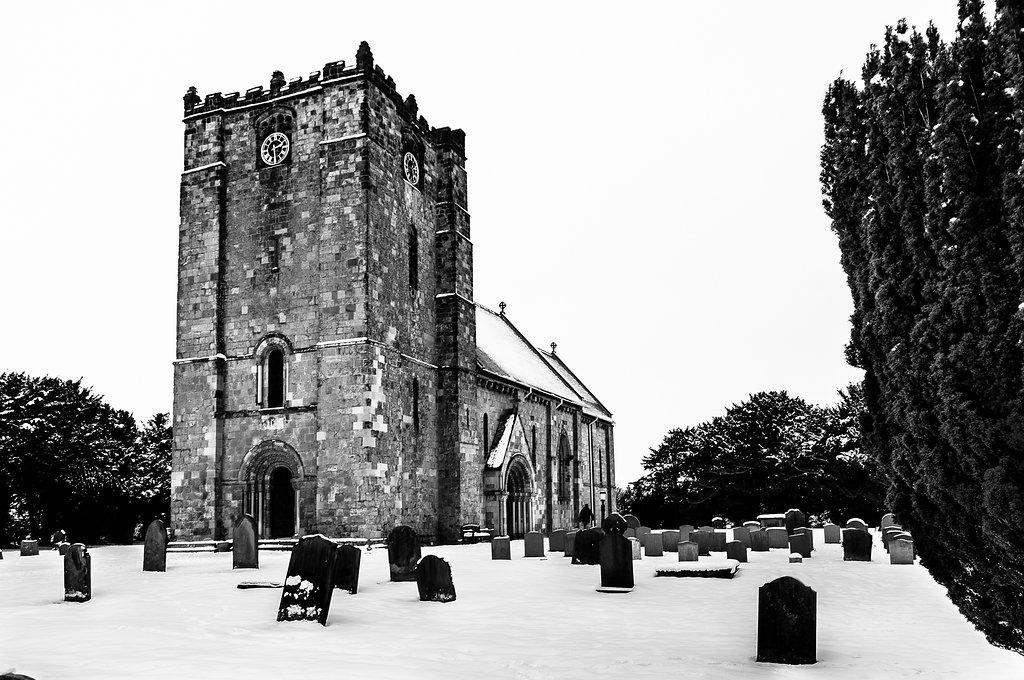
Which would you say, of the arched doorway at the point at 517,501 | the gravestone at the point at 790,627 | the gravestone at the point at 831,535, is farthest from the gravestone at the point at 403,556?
the arched doorway at the point at 517,501

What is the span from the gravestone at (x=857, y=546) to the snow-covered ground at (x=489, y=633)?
3838mm

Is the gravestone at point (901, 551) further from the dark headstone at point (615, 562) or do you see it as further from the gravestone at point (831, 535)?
the gravestone at point (831, 535)

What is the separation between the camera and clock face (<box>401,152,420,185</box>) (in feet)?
99.2

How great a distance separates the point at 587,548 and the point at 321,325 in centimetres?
1147

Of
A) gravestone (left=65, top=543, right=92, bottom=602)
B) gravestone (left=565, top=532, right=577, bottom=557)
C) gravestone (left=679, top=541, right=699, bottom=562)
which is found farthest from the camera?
gravestone (left=565, top=532, right=577, bottom=557)

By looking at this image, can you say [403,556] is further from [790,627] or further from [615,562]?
[790,627]

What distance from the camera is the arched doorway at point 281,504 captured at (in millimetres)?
26891

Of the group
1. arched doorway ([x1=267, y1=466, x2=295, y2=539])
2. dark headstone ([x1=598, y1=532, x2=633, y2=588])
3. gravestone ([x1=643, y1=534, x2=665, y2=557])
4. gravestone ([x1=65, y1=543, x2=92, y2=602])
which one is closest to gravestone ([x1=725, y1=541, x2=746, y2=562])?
gravestone ([x1=643, y1=534, x2=665, y2=557])

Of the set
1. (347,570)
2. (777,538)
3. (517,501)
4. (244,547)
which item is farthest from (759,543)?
(347,570)

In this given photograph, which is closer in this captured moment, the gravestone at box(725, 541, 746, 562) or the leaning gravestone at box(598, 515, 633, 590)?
the leaning gravestone at box(598, 515, 633, 590)

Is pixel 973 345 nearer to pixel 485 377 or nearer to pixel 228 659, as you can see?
pixel 228 659

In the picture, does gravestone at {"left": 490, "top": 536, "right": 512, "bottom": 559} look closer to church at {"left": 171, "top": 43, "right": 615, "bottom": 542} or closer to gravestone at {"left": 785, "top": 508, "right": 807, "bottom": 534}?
church at {"left": 171, "top": 43, "right": 615, "bottom": 542}

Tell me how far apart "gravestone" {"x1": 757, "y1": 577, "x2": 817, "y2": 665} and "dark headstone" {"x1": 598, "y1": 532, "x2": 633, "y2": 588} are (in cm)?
578

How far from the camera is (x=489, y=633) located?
31.6ft
